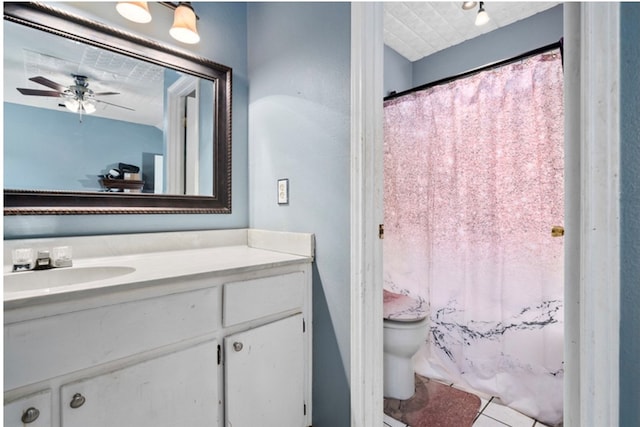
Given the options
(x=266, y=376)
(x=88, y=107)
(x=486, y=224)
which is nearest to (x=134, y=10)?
(x=88, y=107)

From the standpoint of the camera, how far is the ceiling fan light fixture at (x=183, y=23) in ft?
4.32

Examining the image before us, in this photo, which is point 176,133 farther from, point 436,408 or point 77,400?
point 436,408

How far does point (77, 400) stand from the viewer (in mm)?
771

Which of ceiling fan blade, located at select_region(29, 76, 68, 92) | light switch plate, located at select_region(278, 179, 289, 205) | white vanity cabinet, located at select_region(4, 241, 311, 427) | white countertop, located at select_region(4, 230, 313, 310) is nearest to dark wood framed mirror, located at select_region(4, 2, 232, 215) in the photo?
ceiling fan blade, located at select_region(29, 76, 68, 92)

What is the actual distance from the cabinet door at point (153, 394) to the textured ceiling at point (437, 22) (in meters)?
2.29

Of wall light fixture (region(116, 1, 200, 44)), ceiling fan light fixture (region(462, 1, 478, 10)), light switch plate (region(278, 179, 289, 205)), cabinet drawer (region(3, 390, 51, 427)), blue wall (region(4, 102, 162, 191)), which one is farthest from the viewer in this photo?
ceiling fan light fixture (region(462, 1, 478, 10))

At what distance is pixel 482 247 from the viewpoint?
179 cm

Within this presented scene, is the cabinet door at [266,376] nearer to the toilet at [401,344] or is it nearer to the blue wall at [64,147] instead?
the toilet at [401,344]

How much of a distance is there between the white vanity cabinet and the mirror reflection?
660 millimetres

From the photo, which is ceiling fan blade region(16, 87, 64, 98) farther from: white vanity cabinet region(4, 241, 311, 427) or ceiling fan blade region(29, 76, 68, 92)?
white vanity cabinet region(4, 241, 311, 427)

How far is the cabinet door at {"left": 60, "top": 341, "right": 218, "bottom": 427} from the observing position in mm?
783

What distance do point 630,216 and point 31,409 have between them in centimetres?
154

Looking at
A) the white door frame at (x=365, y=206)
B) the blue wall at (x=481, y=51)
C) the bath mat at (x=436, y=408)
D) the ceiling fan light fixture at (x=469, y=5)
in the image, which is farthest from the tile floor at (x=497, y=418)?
the ceiling fan light fixture at (x=469, y=5)

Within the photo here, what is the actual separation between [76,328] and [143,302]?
0.16 meters
